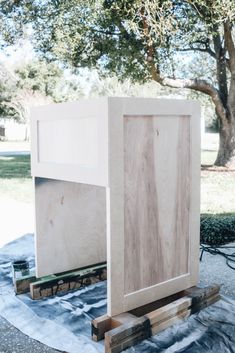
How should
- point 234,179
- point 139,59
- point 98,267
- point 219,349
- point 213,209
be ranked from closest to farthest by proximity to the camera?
1. point 219,349
2. point 98,267
3. point 213,209
4. point 234,179
5. point 139,59

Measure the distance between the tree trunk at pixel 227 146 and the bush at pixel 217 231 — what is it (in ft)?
22.3

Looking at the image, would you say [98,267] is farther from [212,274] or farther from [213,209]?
[213,209]

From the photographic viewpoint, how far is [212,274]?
9.24 feet

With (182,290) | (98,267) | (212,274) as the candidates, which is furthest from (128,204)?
(212,274)

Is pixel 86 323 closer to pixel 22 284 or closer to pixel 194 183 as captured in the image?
pixel 22 284

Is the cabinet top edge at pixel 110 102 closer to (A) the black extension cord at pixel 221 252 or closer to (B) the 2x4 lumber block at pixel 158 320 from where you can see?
(B) the 2x4 lumber block at pixel 158 320

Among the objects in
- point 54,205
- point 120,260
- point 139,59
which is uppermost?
point 139,59

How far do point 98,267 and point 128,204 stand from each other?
0.91 metres

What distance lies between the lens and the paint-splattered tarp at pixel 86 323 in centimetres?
182

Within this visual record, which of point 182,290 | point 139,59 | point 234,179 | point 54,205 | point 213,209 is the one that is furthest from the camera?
point 139,59

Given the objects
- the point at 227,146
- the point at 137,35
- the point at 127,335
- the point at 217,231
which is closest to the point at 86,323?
the point at 127,335

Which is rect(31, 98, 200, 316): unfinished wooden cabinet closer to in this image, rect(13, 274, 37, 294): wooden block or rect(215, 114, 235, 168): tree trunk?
rect(13, 274, 37, 294): wooden block

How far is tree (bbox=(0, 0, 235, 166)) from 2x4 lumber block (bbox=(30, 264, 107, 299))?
245 inches

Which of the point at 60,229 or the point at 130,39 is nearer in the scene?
the point at 60,229
